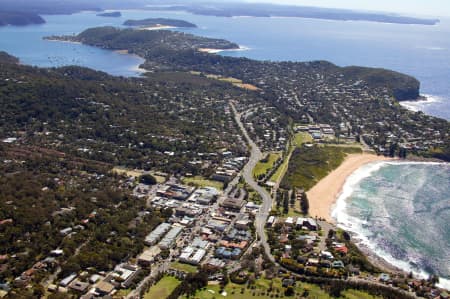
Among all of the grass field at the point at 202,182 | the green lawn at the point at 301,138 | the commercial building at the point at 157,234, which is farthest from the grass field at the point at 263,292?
the green lawn at the point at 301,138

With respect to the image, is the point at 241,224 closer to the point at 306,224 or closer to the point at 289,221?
the point at 289,221

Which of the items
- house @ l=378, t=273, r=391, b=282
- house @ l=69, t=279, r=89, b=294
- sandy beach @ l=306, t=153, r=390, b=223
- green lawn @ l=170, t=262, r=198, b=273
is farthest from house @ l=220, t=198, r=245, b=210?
house @ l=69, t=279, r=89, b=294

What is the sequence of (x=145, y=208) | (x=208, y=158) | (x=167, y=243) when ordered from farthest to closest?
1. (x=208, y=158)
2. (x=145, y=208)
3. (x=167, y=243)

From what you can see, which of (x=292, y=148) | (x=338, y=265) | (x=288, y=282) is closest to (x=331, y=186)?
(x=292, y=148)

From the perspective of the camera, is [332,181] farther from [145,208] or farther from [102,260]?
[102,260]

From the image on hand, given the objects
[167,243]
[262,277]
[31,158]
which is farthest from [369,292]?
[31,158]
